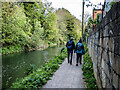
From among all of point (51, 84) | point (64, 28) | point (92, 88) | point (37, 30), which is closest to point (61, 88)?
point (51, 84)

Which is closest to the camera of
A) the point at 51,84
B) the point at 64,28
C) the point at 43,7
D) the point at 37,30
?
the point at 51,84

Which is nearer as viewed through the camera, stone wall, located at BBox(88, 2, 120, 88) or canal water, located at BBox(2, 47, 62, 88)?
stone wall, located at BBox(88, 2, 120, 88)

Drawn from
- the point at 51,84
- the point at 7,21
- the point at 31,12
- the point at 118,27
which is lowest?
the point at 51,84

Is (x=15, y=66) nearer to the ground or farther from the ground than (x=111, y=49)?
nearer to the ground

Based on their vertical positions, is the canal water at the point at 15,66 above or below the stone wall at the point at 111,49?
below

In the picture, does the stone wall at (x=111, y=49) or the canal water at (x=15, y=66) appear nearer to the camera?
the stone wall at (x=111, y=49)

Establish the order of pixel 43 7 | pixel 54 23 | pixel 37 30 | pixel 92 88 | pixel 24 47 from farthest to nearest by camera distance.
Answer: pixel 54 23 → pixel 43 7 → pixel 37 30 → pixel 24 47 → pixel 92 88

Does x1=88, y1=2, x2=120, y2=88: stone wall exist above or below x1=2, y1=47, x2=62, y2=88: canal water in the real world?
above

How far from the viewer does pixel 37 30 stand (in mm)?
29125

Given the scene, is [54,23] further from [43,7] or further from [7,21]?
[7,21]

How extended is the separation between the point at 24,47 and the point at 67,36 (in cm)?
2970

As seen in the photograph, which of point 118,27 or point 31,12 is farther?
point 31,12

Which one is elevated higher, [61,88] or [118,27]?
[118,27]

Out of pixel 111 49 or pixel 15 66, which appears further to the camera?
pixel 15 66
